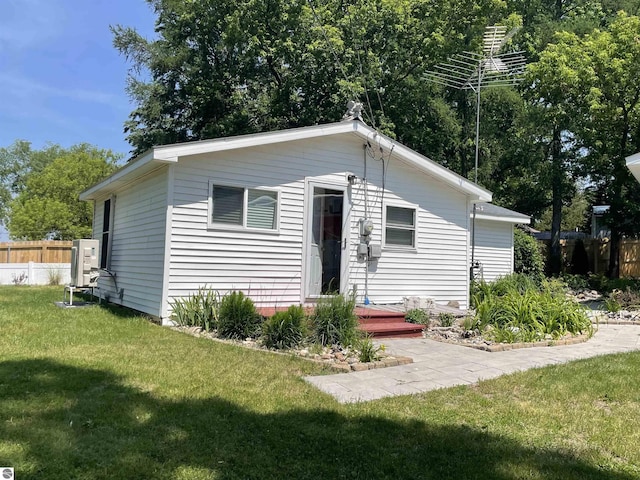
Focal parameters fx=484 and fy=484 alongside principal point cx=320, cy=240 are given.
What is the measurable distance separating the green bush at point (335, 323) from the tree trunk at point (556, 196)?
16.5m

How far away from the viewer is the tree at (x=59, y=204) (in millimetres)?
27203

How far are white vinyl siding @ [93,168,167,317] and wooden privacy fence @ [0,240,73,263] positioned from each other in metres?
7.48

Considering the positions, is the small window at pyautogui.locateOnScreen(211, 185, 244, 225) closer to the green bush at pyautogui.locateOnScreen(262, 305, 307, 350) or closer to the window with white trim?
the window with white trim

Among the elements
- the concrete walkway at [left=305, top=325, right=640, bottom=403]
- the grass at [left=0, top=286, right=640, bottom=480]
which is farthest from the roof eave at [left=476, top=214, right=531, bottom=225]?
the grass at [left=0, top=286, right=640, bottom=480]

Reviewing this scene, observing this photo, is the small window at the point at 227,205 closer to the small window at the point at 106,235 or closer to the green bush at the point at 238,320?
the green bush at the point at 238,320

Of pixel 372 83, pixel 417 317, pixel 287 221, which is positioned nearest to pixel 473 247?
pixel 417 317

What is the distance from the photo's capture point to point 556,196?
21.2 m

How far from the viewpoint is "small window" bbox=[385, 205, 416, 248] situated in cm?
1016

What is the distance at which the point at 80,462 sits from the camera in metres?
2.77

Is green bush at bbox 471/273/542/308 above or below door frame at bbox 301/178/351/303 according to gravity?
below

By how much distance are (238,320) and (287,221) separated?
102 inches

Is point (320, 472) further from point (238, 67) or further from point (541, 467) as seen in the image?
point (238, 67)

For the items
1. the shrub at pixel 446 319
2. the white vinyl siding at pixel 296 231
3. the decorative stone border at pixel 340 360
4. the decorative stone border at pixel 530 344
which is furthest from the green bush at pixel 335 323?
the shrub at pixel 446 319

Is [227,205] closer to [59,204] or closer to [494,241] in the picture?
[494,241]
